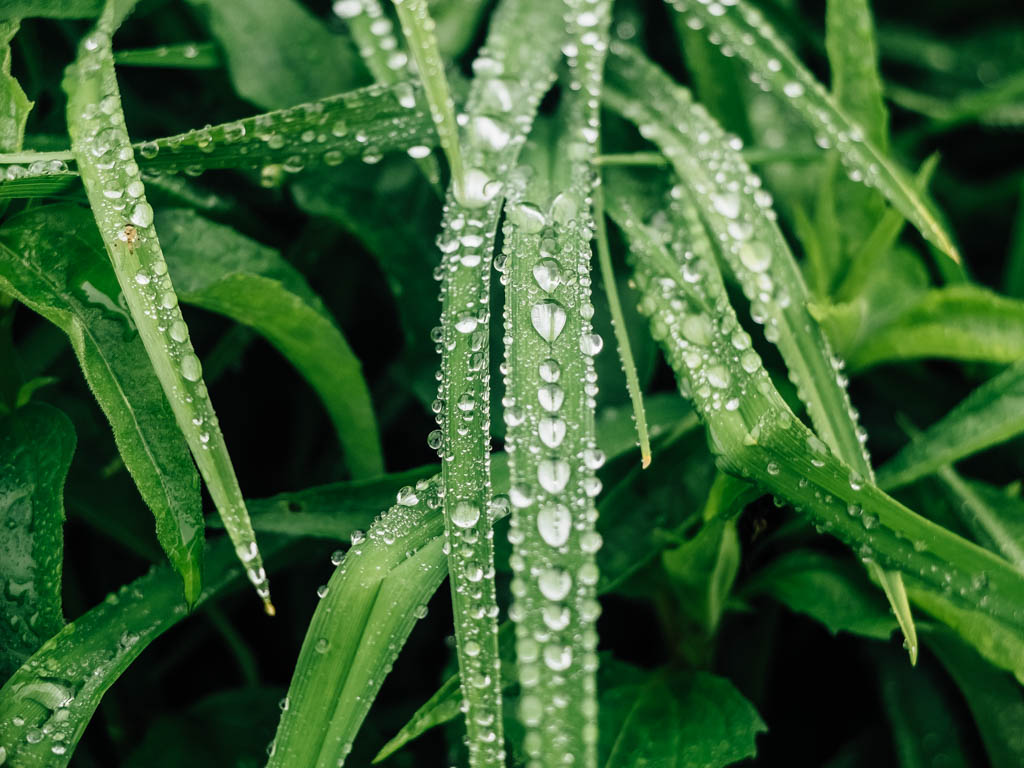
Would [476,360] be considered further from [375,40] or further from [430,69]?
[375,40]

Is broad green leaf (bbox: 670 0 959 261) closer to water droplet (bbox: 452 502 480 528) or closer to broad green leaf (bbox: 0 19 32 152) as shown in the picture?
water droplet (bbox: 452 502 480 528)

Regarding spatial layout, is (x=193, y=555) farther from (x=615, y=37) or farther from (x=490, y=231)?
Answer: (x=615, y=37)


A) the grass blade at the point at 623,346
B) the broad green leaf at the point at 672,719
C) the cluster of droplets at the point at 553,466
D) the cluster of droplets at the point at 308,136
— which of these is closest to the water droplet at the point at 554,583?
the cluster of droplets at the point at 553,466

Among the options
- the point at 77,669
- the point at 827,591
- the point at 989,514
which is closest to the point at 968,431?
the point at 989,514

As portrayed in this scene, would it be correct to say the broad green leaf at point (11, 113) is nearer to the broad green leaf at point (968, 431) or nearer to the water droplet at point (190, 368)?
the water droplet at point (190, 368)

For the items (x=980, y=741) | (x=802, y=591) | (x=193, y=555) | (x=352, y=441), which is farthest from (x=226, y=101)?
(x=980, y=741)

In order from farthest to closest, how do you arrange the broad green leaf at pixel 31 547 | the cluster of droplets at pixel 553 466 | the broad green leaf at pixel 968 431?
the broad green leaf at pixel 968 431
the broad green leaf at pixel 31 547
the cluster of droplets at pixel 553 466

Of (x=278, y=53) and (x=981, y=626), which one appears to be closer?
(x=981, y=626)
